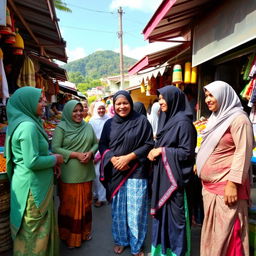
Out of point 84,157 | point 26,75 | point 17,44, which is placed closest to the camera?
point 84,157

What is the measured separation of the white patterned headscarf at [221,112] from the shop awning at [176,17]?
1300mm

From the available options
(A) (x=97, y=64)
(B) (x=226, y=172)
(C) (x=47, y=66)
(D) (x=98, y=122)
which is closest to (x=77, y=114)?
(D) (x=98, y=122)

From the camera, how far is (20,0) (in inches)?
113

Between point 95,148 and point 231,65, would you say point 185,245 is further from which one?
point 231,65

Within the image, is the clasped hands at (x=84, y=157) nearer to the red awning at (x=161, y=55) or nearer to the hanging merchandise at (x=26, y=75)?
the hanging merchandise at (x=26, y=75)

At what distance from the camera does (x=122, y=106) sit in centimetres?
215

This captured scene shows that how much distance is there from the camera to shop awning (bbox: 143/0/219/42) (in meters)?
2.66

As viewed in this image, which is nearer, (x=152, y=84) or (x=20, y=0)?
(x=20, y=0)

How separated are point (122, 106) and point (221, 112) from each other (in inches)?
36.3

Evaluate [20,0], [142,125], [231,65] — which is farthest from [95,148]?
[231,65]

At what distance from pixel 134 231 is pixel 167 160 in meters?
0.88

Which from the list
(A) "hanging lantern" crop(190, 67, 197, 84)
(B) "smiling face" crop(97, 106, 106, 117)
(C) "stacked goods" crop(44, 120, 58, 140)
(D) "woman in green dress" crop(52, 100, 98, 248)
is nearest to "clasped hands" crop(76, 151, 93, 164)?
(D) "woman in green dress" crop(52, 100, 98, 248)

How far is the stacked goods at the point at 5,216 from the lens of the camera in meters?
1.99

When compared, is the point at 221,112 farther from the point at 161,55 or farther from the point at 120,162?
the point at 161,55
